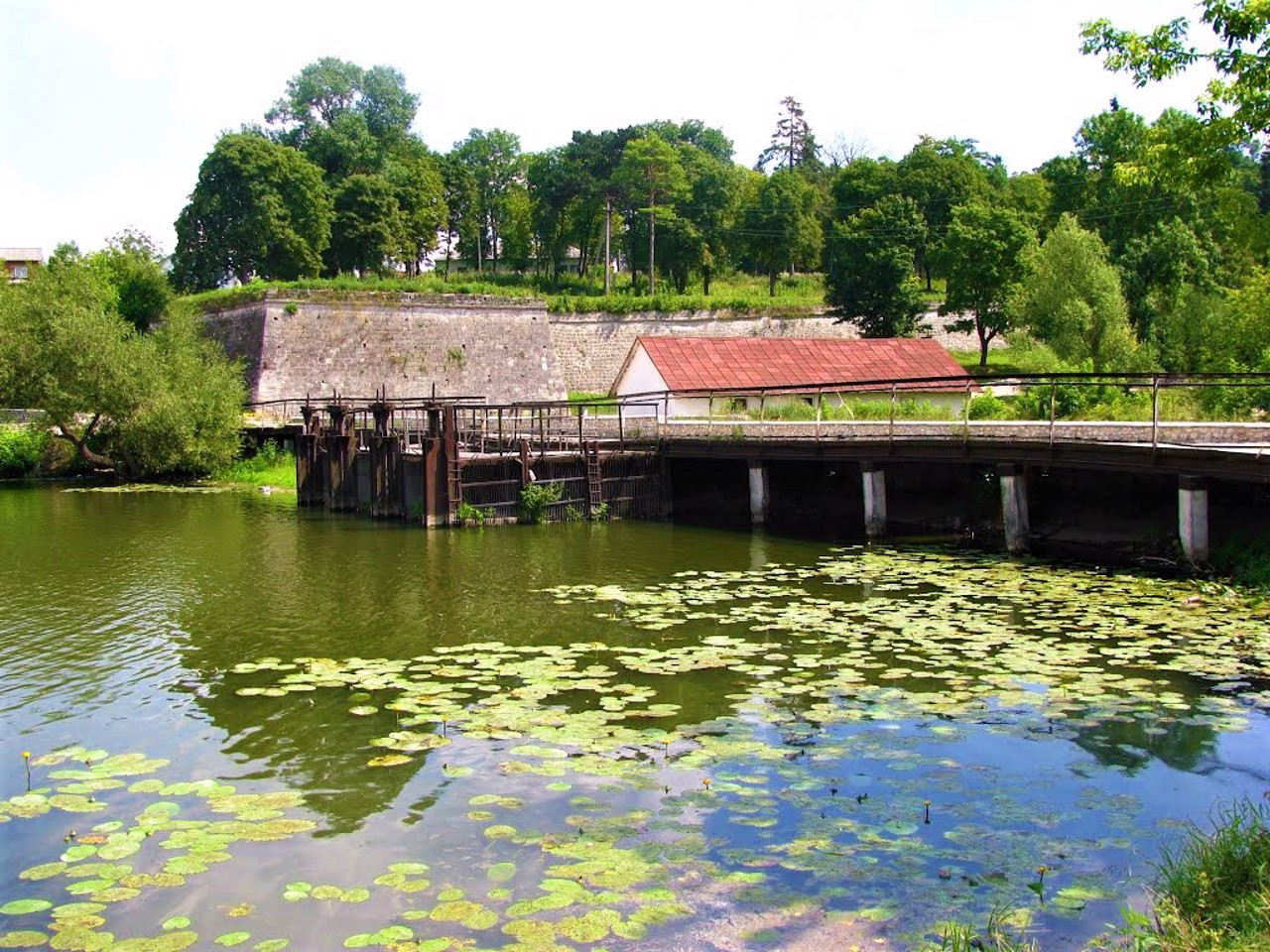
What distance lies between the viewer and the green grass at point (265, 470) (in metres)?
34.1

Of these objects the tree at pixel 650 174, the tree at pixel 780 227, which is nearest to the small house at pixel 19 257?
the tree at pixel 650 174

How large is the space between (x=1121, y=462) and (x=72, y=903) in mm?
14981

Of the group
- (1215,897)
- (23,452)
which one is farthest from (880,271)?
(1215,897)

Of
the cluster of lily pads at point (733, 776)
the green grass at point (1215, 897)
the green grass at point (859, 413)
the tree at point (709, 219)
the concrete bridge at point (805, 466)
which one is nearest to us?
the green grass at point (1215, 897)

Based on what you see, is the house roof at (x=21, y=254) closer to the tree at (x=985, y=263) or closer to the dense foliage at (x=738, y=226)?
the dense foliage at (x=738, y=226)

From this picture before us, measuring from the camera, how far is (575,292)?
58.8 metres

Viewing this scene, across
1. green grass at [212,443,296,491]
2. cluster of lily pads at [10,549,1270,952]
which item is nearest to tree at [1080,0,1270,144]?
cluster of lily pads at [10,549,1270,952]

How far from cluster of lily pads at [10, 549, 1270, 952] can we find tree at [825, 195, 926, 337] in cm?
3945

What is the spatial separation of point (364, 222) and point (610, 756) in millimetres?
51919

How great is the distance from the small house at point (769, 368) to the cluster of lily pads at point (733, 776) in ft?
66.0

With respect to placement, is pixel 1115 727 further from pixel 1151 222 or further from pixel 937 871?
pixel 1151 222

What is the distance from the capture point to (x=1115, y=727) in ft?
29.9

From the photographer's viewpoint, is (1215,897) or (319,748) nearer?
(1215,897)

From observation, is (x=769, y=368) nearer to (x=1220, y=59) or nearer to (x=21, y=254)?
(x=1220, y=59)
